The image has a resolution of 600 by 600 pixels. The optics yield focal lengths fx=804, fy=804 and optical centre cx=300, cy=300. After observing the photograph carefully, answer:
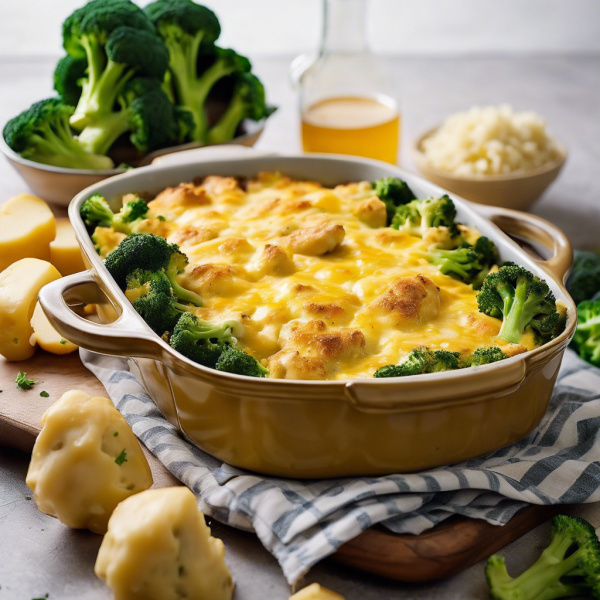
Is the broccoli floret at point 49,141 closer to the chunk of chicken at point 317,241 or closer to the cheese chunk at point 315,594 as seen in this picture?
the chunk of chicken at point 317,241

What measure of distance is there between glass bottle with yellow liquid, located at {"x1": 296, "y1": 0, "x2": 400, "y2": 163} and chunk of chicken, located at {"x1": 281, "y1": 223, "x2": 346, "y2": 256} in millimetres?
1321

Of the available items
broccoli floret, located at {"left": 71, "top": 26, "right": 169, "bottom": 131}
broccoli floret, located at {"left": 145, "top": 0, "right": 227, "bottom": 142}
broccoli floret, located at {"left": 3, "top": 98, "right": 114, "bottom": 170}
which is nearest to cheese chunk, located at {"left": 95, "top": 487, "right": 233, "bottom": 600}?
broccoli floret, located at {"left": 3, "top": 98, "right": 114, "bottom": 170}

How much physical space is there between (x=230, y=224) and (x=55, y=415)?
1.06 metres

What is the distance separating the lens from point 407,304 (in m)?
2.29

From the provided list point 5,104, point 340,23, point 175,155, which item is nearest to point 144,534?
point 175,155

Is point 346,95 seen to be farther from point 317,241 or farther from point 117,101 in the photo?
point 317,241

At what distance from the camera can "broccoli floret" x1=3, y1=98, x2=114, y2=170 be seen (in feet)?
11.5

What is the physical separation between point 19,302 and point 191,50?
6.07 feet

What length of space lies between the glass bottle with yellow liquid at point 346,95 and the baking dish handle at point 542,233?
114 centimetres

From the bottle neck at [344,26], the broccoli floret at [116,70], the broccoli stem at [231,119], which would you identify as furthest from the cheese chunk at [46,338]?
the bottle neck at [344,26]

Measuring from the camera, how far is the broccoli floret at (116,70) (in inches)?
140

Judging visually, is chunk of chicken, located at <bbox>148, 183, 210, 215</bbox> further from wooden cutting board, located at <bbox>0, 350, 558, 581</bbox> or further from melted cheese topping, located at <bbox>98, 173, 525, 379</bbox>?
wooden cutting board, located at <bbox>0, 350, 558, 581</bbox>

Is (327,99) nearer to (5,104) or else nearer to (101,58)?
(101,58)

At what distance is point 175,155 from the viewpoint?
3355 mm
